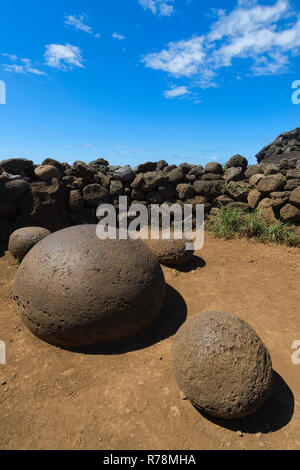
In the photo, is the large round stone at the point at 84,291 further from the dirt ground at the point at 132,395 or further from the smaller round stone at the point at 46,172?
the smaller round stone at the point at 46,172

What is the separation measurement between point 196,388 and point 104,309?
118cm

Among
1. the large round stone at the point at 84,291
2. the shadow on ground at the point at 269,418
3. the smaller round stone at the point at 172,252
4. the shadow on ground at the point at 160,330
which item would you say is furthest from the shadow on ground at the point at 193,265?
the shadow on ground at the point at 269,418

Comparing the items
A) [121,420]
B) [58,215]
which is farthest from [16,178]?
[121,420]

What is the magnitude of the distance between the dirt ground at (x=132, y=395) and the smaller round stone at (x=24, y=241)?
1221 mm

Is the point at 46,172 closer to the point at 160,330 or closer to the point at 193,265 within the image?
the point at 193,265

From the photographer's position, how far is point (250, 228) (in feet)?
20.7

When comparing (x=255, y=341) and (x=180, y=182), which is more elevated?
(x=180, y=182)

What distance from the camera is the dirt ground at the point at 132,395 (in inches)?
85.4

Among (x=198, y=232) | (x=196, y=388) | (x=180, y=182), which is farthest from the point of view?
(x=180, y=182)

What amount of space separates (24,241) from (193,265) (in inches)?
129

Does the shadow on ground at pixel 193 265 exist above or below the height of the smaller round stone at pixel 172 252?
below

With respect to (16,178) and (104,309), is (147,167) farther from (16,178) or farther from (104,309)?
(104,309)

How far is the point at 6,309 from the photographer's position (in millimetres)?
3855

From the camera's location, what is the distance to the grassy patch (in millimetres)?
6051
